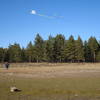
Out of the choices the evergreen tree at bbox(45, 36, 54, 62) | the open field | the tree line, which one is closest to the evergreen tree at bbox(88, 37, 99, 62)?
the tree line

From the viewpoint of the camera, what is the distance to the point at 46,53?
347 feet

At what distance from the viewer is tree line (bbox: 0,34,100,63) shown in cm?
10394

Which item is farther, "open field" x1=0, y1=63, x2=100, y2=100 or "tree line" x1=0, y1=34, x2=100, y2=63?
"tree line" x1=0, y1=34, x2=100, y2=63

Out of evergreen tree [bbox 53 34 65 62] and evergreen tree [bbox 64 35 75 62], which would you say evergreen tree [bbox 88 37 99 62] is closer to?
evergreen tree [bbox 64 35 75 62]

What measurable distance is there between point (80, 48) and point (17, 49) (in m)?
32.4

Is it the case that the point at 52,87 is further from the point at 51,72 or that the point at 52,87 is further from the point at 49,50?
the point at 49,50

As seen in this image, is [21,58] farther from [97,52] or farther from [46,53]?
[97,52]

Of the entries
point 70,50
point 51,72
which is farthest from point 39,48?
point 51,72

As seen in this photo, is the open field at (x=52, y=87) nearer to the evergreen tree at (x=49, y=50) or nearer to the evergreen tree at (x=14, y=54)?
the evergreen tree at (x=49, y=50)

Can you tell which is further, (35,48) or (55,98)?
(35,48)

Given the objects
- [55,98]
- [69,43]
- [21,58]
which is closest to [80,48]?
[69,43]

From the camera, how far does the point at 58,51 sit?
107812mm

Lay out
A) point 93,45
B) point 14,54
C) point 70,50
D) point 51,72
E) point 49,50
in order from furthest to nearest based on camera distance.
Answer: point 14,54, point 93,45, point 49,50, point 70,50, point 51,72

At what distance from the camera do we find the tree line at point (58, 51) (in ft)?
341
